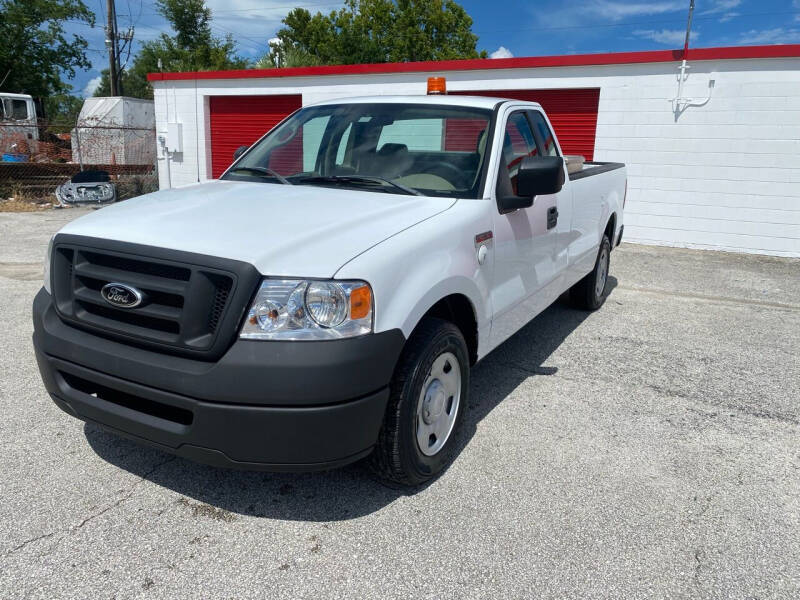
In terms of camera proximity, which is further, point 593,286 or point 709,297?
point 709,297

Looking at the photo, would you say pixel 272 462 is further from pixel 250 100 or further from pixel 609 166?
pixel 250 100

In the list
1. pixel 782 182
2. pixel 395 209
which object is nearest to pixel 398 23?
pixel 782 182

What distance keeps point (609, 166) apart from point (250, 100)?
33.8ft

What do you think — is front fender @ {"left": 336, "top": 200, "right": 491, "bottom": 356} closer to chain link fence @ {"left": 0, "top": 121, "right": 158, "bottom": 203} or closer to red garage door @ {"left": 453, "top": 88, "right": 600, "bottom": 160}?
red garage door @ {"left": 453, "top": 88, "right": 600, "bottom": 160}

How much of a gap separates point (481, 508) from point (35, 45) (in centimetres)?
3974

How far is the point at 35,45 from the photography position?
34.8 m

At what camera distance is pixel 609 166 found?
6422 mm

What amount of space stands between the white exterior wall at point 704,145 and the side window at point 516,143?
7.07 m

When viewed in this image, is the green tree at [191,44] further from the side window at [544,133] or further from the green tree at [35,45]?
the side window at [544,133]

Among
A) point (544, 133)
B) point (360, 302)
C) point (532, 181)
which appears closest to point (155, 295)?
point (360, 302)

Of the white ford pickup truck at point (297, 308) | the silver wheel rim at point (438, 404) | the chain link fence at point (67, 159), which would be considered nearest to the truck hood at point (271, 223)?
the white ford pickup truck at point (297, 308)

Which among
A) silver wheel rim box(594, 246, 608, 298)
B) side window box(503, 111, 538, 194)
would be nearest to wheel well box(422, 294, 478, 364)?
side window box(503, 111, 538, 194)

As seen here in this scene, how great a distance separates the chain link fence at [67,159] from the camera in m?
15.4

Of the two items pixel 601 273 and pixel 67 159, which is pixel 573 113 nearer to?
pixel 601 273
